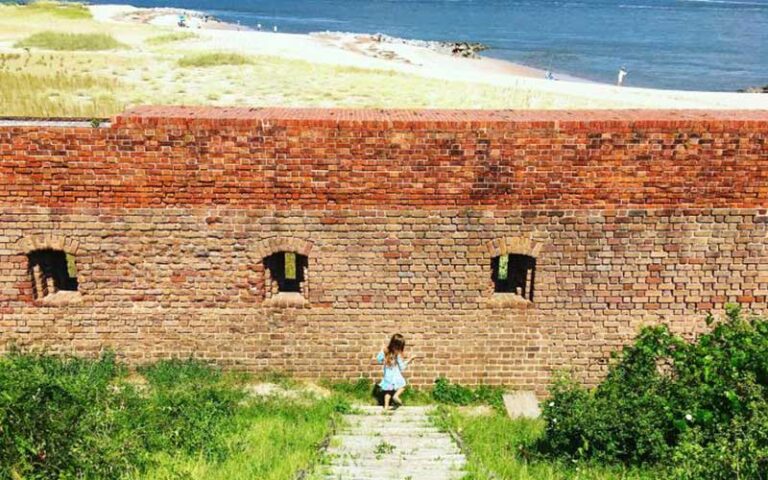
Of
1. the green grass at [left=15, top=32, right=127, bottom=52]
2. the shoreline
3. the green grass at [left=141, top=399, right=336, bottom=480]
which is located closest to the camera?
the green grass at [left=141, top=399, right=336, bottom=480]

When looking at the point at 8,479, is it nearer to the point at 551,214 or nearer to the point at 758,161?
the point at 551,214

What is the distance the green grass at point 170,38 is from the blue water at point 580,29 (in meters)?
22.8

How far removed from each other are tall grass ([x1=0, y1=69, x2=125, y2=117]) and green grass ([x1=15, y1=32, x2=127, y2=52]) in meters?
11.2

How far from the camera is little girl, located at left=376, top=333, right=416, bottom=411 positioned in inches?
351

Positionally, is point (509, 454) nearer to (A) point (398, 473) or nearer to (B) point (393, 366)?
(A) point (398, 473)

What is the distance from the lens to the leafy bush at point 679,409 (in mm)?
6805

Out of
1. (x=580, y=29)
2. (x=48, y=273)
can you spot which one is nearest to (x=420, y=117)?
(x=48, y=273)

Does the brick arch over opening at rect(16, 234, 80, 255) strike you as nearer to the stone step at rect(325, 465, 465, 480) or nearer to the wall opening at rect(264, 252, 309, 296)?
the wall opening at rect(264, 252, 309, 296)

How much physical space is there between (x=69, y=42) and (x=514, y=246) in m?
38.4

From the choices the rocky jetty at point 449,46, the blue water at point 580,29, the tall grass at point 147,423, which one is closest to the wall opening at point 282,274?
the tall grass at point 147,423

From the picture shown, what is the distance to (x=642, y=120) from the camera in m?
8.59

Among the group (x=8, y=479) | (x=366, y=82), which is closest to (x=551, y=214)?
(x=8, y=479)

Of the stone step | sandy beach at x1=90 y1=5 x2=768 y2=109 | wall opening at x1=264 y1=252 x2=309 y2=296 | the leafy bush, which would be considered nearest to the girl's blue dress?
wall opening at x1=264 y1=252 x2=309 y2=296

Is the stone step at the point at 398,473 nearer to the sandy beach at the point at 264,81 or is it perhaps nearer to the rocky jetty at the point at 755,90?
the sandy beach at the point at 264,81
